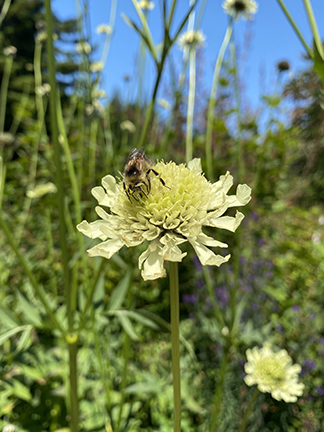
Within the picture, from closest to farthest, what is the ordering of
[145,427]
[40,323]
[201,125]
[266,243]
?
[40,323] < [145,427] < [266,243] < [201,125]

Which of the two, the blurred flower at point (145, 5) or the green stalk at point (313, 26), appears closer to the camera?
the green stalk at point (313, 26)

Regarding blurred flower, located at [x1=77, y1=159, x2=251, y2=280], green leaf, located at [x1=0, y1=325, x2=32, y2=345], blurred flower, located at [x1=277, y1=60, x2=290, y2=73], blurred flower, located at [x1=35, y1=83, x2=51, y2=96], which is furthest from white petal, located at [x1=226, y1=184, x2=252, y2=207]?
blurred flower, located at [x1=277, y1=60, x2=290, y2=73]

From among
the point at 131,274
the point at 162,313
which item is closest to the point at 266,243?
the point at 162,313

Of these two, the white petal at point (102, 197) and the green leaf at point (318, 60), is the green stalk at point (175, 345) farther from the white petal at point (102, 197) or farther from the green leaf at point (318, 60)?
the green leaf at point (318, 60)

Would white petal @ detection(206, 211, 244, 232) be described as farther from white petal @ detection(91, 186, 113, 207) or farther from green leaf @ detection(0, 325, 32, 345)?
green leaf @ detection(0, 325, 32, 345)

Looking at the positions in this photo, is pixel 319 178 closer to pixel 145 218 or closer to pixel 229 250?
pixel 229 250


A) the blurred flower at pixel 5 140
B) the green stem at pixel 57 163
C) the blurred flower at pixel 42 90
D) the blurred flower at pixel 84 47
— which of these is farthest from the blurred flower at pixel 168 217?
the blurred flower at pixel 5 140
